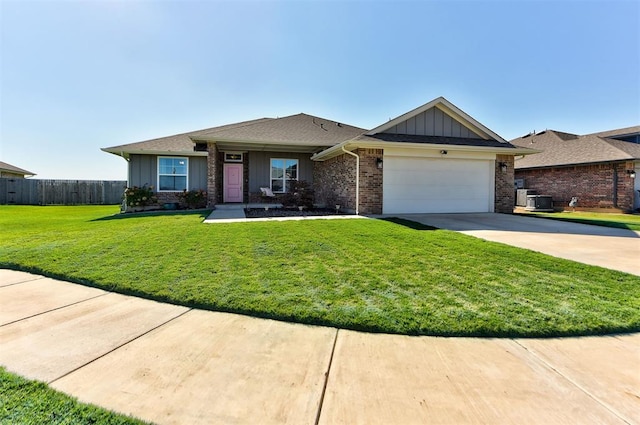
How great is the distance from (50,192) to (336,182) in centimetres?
2003

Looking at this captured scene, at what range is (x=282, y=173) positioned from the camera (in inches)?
616

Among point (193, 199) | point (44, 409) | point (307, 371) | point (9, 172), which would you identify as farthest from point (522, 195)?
point (9, 172)

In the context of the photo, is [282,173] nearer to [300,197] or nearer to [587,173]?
[300,197]

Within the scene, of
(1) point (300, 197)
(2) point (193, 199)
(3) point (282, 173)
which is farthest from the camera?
(3) point (282, 173)

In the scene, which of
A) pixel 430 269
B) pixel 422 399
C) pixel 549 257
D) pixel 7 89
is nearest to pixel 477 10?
pixel 549 257

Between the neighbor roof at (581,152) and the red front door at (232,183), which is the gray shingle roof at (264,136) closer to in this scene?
the red front door at (232,183)

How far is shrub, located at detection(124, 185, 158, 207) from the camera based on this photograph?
13188 mm

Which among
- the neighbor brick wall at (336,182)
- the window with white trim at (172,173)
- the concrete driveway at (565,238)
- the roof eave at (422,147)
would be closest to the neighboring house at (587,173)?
the roof eave at (422,147)

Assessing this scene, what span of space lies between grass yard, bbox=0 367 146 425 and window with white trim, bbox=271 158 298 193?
13842 mm

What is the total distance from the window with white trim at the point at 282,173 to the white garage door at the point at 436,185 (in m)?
6.00

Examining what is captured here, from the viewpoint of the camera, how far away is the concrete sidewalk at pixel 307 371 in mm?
1805

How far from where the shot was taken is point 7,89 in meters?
9.74

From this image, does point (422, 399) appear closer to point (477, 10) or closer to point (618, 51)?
point (477, 10)

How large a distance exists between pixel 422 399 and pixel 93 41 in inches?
483
